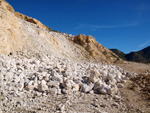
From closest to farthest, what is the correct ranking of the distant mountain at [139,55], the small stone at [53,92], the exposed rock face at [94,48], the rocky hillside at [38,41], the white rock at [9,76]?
the small stone at [53,92] → the white rock at [9,76] → the rocky hillside at [38,41] → the exposed rock face at [94,48] → the distant mountain at [139,55]

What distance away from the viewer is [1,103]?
11.4 feet

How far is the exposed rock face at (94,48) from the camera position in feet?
61.5

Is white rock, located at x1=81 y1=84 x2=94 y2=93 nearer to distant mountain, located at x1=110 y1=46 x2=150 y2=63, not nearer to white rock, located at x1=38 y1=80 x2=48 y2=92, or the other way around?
white rock, located at x1=38 y1=80 x2=48 y2=92

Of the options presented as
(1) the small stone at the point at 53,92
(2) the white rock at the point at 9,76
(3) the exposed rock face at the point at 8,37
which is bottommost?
(1) the small stone at the point at 53,92

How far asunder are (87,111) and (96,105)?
43 cm

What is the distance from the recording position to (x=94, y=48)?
787 inches

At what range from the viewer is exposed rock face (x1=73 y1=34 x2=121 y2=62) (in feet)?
61.5

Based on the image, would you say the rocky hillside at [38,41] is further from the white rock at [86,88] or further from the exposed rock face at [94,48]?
the white rock at [86,88]

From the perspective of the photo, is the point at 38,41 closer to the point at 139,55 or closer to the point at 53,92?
the point at 53,92

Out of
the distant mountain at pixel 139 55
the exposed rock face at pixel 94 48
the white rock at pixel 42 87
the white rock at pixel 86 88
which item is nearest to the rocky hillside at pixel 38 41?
the exposed rock face at pixel 94 48

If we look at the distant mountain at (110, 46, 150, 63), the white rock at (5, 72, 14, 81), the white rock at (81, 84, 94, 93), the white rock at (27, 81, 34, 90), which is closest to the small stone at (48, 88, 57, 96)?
the white rock at (27, 81, 34, 90)

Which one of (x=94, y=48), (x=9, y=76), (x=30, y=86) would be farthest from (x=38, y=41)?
(x=94, y=48)

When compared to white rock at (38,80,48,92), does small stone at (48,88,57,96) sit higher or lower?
lower

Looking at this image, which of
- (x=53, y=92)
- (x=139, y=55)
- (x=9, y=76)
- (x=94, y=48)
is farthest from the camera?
(x=139, y=55)
